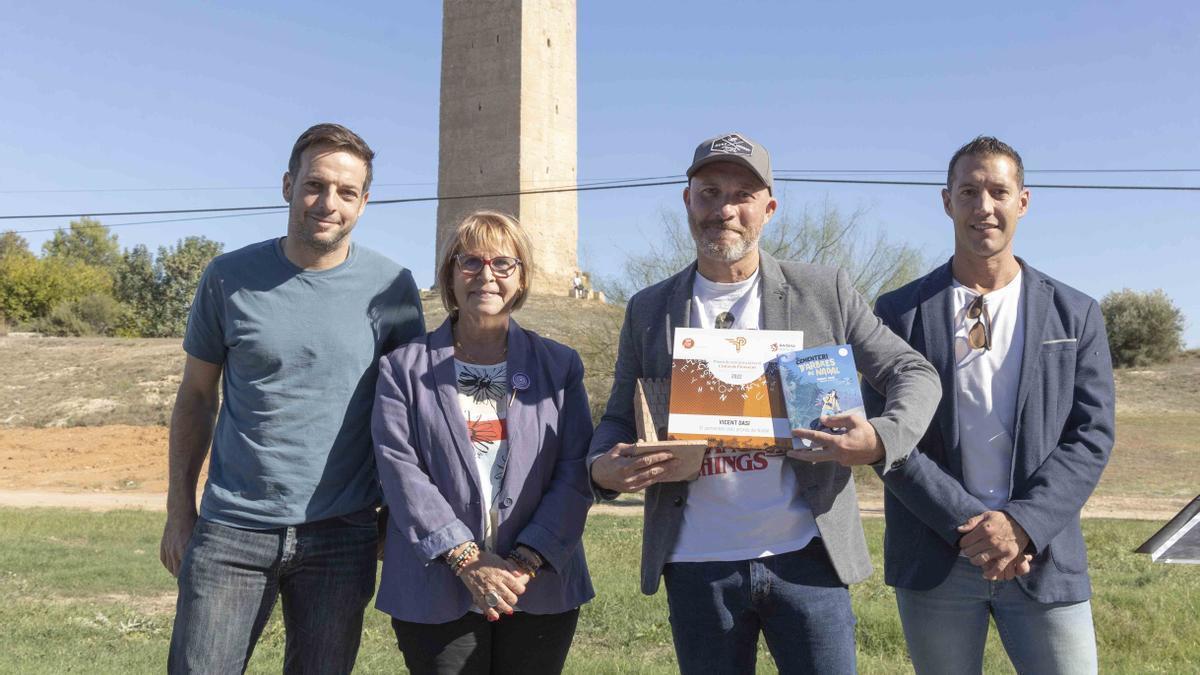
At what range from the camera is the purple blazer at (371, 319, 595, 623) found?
3.08 meters

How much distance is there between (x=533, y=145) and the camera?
41875 mm

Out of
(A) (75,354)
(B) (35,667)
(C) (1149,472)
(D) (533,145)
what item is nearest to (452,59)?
(D) (533,145)

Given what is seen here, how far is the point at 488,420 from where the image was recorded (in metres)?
3.24

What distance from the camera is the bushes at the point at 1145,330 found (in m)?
42.9

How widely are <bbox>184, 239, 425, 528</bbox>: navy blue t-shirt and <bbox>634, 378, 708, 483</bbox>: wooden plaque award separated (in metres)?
0.93

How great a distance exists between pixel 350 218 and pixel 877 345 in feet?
5.70

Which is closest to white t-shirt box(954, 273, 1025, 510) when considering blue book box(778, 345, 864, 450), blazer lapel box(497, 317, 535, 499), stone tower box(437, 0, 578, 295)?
blue book box(778, 345, 864, 450)

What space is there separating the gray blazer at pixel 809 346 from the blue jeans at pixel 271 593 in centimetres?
89

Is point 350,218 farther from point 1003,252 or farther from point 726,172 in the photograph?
point 1003,252

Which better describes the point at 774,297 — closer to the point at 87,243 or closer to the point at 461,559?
the point at 461,559

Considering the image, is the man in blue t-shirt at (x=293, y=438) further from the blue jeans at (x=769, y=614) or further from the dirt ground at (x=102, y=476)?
the dirt ground at (x=102, y=476)

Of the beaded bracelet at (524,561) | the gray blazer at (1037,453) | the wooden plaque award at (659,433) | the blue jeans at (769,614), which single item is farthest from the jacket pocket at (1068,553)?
the beaded bracelet at (524,561)

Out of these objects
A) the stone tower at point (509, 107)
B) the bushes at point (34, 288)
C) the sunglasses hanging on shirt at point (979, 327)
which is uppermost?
the stone tower at point (509, 107)

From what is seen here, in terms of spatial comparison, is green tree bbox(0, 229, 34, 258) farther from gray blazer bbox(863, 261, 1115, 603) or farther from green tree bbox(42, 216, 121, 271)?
gray blazer bbox(863, 261, 1115, 603)
